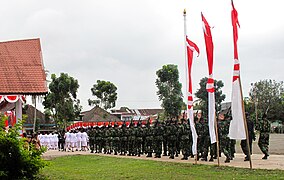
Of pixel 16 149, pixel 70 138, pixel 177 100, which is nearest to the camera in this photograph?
pixel 16 149

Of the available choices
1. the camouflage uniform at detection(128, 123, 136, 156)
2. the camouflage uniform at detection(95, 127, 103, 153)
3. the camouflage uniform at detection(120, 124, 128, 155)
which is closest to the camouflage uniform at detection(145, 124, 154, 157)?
the camouflage uniform at detection(128, 123, 136, 156)

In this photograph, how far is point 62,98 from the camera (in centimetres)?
5031

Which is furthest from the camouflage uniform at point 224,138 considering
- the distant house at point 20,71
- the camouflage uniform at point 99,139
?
the camouflage uniform at point 99,139

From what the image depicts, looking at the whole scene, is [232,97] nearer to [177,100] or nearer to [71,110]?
[177,100]

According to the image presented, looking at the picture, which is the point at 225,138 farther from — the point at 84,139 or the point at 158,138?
the point at 84,139

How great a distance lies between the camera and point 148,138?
20.5 m

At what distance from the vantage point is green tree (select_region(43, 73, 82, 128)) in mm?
49741

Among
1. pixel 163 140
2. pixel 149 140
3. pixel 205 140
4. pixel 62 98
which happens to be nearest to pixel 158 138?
pixel 163 140

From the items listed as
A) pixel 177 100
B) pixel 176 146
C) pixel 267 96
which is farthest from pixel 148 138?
pixel 267 96

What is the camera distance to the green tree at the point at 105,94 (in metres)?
53.5

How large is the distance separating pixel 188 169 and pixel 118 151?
36.7 feet

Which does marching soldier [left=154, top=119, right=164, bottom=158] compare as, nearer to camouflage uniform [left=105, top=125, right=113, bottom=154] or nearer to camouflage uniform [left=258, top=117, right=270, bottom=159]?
camouflage uniform [left=258, top=117, right=270, bottom=159]

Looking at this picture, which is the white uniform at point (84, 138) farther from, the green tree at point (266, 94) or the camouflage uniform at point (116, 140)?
the green tree at point (266, 94)

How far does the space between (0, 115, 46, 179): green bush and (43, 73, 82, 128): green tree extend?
42307mm
